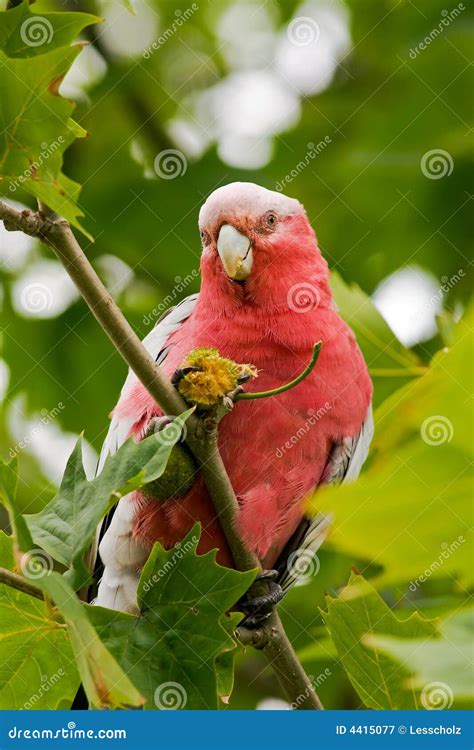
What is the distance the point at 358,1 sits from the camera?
436 cm

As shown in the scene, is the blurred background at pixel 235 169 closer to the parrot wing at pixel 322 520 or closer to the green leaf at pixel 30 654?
the parrot wing at pixel 322 520

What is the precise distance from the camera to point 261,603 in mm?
2990

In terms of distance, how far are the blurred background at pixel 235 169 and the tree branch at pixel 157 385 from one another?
143 cm

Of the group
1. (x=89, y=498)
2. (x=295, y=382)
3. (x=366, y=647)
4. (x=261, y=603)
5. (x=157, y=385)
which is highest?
(x=295, y=382)

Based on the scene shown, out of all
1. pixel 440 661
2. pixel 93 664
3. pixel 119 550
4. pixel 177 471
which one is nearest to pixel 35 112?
pixel 177 471

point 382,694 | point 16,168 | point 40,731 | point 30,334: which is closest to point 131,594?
point 40,731

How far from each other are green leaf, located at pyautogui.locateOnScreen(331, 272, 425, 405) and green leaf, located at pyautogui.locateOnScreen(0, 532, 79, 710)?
1.26m

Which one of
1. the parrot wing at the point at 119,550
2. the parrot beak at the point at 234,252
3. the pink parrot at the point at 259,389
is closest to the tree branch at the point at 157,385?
the pink parrot at the point at 259,389

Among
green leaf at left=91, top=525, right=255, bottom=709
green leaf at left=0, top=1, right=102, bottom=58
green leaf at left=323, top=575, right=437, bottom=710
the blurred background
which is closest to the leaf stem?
green leaf at left=91, top=525, right=255, bottom=709

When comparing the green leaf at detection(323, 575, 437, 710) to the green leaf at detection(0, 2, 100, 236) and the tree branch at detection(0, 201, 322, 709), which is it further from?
the green leaf at detection(0, 2, 100, 236)

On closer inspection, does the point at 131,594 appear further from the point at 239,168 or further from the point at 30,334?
the point at 239,168

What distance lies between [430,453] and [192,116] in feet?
12.2

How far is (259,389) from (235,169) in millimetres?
1439

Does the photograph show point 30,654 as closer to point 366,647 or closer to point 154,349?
point 366,647
